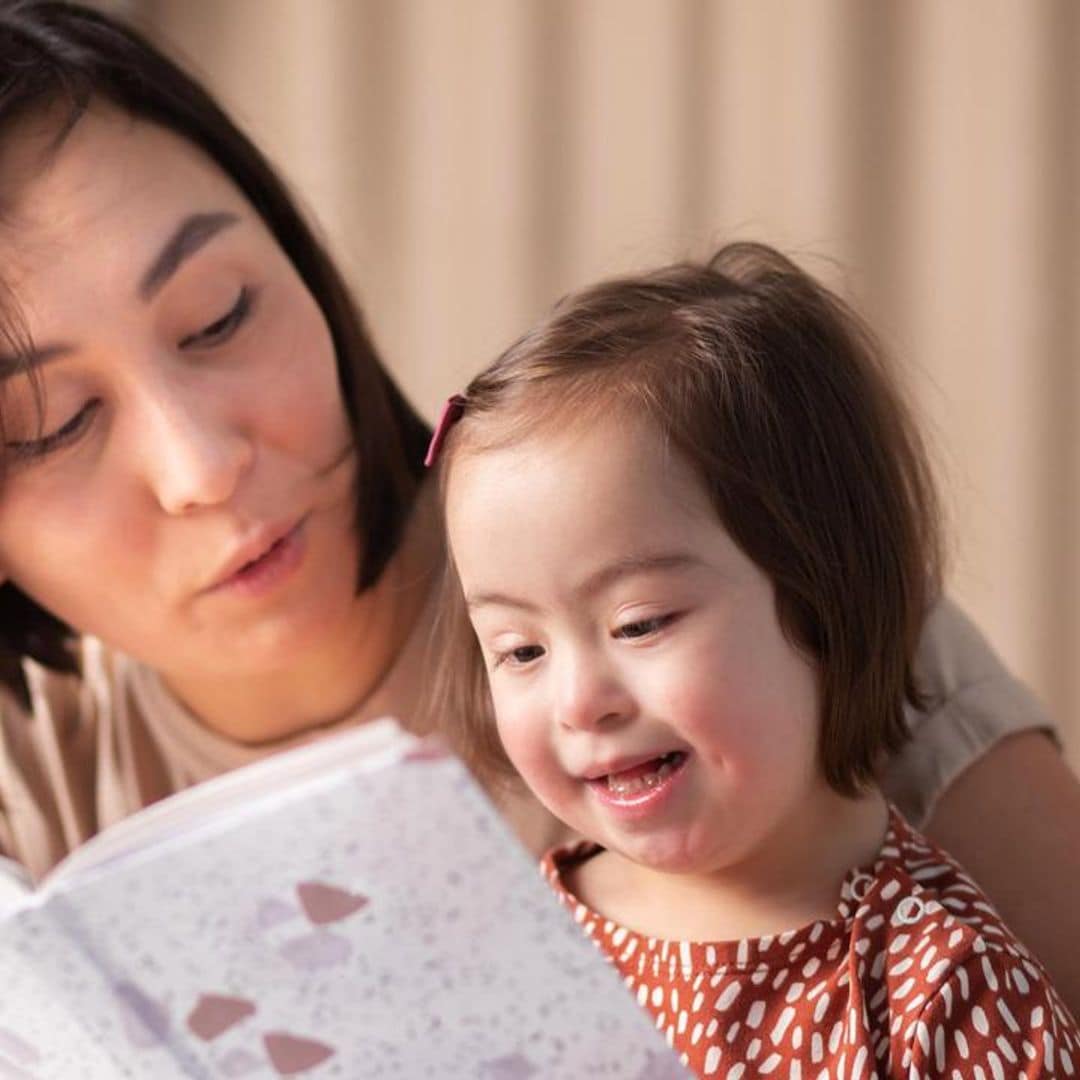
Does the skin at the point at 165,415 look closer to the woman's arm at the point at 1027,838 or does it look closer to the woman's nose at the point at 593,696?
the woman's nose at the point at 593,696

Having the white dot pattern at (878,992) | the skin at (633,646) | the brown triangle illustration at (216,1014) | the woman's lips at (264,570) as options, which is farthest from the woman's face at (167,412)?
the brown triangle illustration at (216,1014)

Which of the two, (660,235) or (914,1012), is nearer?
(914,1012)

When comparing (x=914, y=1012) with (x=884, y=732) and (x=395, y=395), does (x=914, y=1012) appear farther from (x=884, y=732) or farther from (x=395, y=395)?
(x=395, y=395)

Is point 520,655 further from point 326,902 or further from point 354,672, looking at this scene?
point 354,672

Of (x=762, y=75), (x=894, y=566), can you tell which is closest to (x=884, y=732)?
(x=894, y=566)

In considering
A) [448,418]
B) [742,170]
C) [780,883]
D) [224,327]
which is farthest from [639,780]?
[742,170]

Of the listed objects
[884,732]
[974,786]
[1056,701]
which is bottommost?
[1056,701]

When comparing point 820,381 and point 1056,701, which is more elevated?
point 820,381

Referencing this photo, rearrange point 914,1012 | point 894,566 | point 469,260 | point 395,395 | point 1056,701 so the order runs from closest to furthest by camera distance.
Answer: point 914,1012 → point 894,566 → point 395,395 → point 1056,701 → point 469,260

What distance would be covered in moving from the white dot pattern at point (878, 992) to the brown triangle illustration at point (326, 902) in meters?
0.31

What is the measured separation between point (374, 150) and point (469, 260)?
8.4 inches

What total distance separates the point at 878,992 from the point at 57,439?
0.62 metres

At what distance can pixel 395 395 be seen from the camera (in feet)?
4.40

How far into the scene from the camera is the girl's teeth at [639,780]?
86cm
